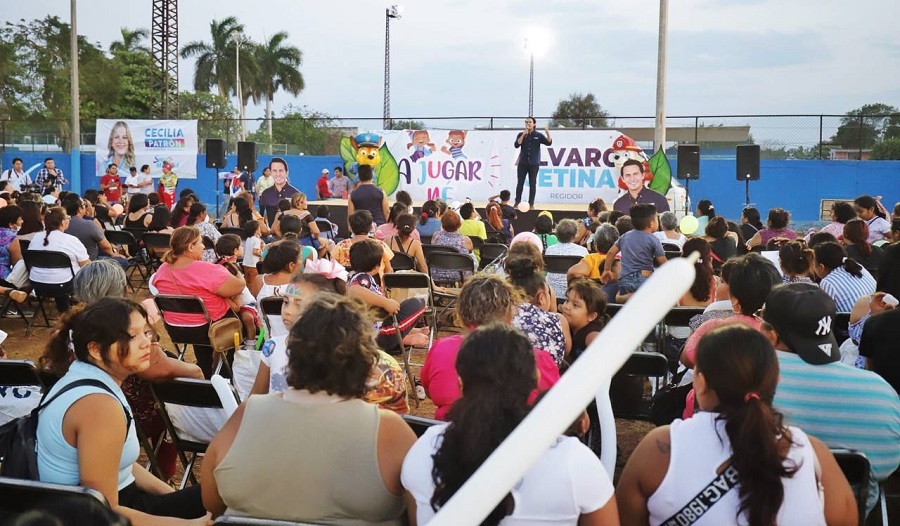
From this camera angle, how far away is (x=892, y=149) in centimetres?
1888

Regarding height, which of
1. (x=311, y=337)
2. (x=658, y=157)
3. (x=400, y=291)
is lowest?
(x=400, y=291)

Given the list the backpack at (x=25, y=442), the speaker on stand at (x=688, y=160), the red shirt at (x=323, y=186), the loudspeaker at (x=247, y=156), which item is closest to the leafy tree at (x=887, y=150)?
the speaker on stand at (x=688, y=160)

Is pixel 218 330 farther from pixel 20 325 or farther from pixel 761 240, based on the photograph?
pixel 761 240

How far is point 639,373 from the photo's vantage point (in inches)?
150

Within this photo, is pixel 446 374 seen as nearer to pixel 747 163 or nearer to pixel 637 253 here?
pixel 637 253

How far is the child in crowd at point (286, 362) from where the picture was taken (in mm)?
3012

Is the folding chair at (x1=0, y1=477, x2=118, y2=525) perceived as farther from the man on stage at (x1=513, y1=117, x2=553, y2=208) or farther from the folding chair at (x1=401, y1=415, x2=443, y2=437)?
the man on stage at (x1=513, y1=117, x2=553, y2=208)

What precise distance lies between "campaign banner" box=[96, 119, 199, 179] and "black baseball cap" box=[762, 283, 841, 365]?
67.4 ft

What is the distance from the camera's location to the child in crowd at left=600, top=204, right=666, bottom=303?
20.6 ft

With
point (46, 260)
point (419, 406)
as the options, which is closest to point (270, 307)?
point (419, 406)

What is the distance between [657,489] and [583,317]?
2279 mm

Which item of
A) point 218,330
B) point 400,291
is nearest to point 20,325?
point 400,291

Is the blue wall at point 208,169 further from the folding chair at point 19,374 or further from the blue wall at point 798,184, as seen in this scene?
the folding chair at point 19,374

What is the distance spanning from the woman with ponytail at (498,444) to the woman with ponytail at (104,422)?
3.23 ft
